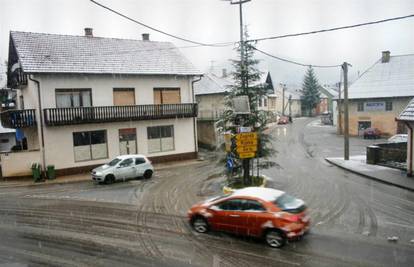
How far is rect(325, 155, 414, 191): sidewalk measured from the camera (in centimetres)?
1921

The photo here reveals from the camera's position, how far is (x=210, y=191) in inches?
746

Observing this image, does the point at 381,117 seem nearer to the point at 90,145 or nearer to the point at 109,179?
the point at 90,145

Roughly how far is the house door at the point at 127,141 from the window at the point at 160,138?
127 centimetres

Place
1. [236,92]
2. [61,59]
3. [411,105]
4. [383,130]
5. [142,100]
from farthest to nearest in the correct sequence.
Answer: [383,130]
[142,100]
[61,59]
[411,105]
[236,92]

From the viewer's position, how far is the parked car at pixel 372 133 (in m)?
41.8

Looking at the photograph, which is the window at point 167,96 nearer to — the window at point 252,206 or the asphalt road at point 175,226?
the asphalt road at point 175,226

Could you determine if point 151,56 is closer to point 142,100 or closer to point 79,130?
point 142,100

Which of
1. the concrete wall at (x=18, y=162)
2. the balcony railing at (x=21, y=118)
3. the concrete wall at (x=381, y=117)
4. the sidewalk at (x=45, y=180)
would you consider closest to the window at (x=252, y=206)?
the sidewalk at (x=45, y=180)

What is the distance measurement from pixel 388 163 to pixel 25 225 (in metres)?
22.0

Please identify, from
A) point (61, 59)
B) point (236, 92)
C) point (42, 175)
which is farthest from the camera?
point (61, 59)

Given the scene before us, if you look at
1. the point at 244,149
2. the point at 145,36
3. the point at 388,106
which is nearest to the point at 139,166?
the point at 244,149

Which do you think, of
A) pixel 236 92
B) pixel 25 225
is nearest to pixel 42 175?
pixel 25 225

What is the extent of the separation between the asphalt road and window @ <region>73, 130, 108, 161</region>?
3.78 meters

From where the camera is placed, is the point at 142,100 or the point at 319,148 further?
the point at 319,148
